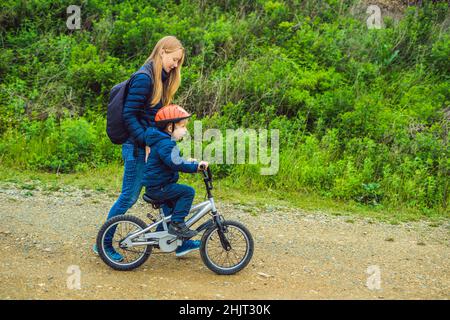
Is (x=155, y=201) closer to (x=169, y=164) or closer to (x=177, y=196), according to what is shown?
(x=177, y=196)

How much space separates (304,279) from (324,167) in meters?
3.73

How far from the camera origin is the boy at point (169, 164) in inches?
193

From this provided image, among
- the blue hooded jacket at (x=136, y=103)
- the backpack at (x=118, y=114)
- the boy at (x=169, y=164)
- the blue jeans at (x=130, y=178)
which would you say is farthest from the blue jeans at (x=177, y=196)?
the backpack at (x=118, y=114)

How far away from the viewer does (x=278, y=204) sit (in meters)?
7.86

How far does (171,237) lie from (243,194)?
316 centimetres

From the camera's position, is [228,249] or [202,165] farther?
[228,249]

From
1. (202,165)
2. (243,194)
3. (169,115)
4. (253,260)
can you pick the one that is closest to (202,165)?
(202,165)

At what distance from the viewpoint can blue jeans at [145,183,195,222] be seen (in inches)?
199

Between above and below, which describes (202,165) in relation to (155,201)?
above

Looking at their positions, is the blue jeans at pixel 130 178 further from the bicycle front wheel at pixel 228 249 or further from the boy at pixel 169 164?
the bicycle front wheel at pixel 228 249

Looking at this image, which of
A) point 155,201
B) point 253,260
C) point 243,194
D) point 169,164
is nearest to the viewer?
point 169,164

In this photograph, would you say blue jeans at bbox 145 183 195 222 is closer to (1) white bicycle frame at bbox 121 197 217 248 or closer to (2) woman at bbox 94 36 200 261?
(1) white bicycle frame at bbox 121 197 217 248

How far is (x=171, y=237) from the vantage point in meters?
5.20

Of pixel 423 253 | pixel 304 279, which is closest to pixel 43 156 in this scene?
pixel 304 279
